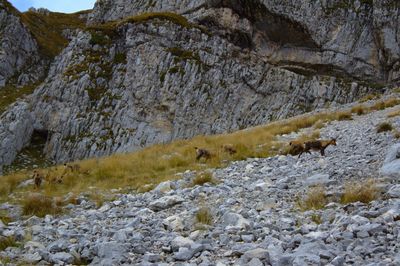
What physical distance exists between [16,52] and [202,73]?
41.3 meters

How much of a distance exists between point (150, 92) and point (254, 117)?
1382 cm

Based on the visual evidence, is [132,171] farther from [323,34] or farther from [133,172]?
[323,34]

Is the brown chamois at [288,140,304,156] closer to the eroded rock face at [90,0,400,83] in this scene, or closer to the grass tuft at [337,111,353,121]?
the grass tuft at [337,111,353,121]

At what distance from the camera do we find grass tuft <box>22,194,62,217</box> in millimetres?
10078

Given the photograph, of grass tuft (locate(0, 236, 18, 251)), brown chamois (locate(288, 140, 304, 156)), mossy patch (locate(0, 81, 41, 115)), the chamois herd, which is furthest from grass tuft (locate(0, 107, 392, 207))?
mossy patch (locate(0, 81, 41, 115))

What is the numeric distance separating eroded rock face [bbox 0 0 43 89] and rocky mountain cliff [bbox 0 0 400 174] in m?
17.6

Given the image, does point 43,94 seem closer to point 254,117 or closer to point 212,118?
point 212,118

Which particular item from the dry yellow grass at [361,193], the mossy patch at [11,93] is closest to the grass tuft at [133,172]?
the dry yellow grass at [361,193]

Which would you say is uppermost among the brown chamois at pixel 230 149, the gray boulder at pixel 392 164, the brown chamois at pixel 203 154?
the gray boulder at pixel 392 164

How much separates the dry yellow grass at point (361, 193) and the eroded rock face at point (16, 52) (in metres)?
71.0

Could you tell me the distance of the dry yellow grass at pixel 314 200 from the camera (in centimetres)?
791

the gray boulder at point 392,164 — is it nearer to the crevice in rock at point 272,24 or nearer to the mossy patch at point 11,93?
the mossy patch at point 11,93

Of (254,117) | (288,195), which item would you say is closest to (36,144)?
(254,117)

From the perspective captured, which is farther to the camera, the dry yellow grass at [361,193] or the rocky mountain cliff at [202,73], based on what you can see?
the rocky mountain cliff at [202,73]
